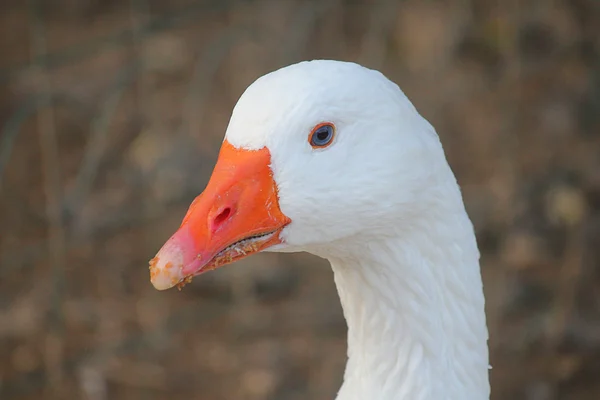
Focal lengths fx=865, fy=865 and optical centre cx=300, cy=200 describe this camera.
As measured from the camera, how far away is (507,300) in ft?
16.2

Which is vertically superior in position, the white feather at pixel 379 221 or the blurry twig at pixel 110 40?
the blurry twig at pixel 110 40

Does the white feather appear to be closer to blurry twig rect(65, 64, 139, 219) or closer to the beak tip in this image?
the beak tip

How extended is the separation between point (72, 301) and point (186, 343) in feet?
2.59

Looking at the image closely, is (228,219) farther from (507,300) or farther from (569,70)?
(569,70)

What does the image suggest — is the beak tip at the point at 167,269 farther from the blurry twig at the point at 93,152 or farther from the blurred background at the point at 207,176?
the blurry twig at the point at 93,152

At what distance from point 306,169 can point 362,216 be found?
174 millimetres

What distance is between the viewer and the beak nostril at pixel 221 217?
1858mm

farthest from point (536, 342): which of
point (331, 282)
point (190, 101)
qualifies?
point (190, 101)

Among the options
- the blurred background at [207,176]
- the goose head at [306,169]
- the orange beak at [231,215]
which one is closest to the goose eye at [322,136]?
the goose head at [306,169]

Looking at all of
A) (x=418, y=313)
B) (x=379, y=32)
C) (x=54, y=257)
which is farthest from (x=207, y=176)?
(x=418, y=313)

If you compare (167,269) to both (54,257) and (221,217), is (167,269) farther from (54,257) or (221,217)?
(54,257)

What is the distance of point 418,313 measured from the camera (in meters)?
2.09

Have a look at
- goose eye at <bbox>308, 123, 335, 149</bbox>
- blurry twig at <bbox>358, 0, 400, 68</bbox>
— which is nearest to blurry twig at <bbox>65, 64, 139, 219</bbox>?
blurry twig at <bbox>358, 0, 400, 68</bbox>

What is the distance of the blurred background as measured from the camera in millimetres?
4766
